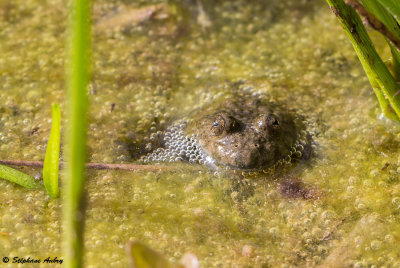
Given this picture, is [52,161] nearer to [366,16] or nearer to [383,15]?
[366,16]

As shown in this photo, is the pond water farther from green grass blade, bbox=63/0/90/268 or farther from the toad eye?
green grass blade, bbox=63/0/90/268

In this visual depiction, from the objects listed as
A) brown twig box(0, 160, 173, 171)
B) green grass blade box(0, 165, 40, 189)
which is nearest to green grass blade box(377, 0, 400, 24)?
brown twig box(0, 160, 173, 171)

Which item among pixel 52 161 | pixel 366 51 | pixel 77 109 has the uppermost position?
pixel 77 109

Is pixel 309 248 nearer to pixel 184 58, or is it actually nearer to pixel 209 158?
pixel 209 158

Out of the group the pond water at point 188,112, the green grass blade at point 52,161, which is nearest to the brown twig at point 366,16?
the pond water at point 188,112

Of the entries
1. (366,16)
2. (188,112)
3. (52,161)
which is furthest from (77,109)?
(188,112)
